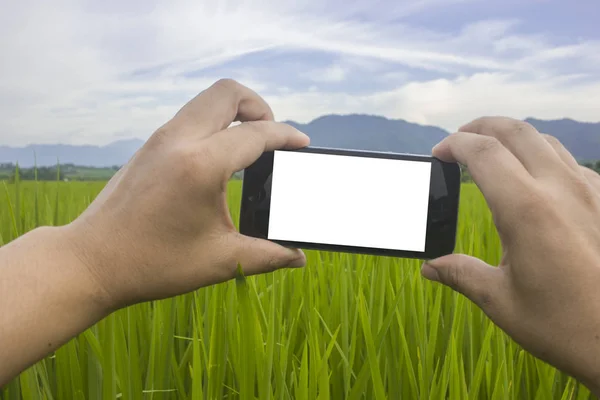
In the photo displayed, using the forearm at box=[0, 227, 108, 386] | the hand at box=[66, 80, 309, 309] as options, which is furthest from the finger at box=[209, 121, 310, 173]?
the forearm at box=[0, 227, 108, 386]

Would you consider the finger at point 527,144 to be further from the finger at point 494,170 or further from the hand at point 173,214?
the hand at point 173,214

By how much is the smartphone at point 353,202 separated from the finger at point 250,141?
0.03 meters

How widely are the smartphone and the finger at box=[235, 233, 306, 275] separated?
0.03 meters

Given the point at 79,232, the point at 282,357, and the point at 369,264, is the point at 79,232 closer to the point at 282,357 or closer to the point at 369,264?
the point at 282,357

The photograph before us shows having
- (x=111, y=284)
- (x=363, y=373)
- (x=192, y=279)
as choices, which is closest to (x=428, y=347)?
(x=363, y=373)

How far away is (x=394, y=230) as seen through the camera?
0.91 meters

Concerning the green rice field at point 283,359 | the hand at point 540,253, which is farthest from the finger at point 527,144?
the green rice field at point 283,359

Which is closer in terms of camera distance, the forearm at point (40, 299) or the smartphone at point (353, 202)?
the forearm at point (40, 299)

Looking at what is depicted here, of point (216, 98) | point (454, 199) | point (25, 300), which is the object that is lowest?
point (25, 300)

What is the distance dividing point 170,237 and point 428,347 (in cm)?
51

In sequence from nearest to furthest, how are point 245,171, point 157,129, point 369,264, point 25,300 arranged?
point 25,300
point 157,129
point 245,171
point 369,264

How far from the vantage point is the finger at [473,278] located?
0.77 metres

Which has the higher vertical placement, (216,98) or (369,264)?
(216,98)

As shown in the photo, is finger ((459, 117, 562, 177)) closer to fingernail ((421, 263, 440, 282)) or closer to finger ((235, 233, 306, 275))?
fingernail ((421, 263, 440, 282))
